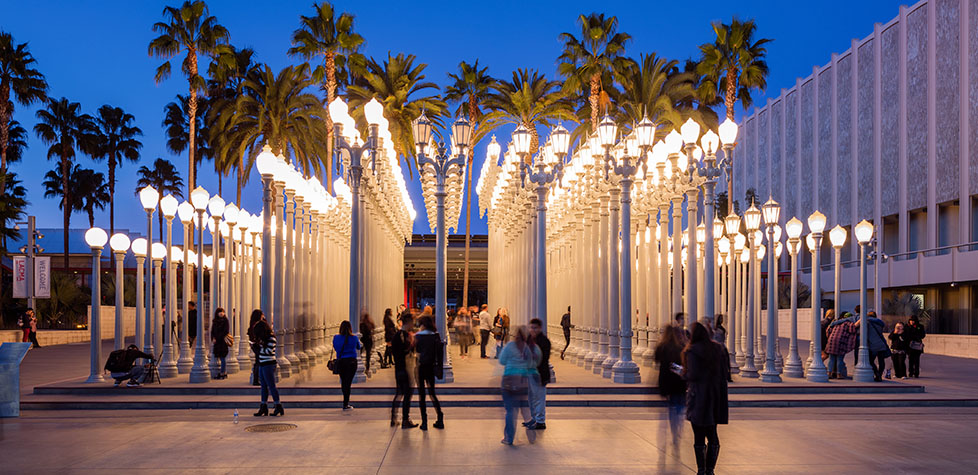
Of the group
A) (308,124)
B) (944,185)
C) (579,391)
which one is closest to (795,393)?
(579,391)

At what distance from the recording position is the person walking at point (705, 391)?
9164 millimetres

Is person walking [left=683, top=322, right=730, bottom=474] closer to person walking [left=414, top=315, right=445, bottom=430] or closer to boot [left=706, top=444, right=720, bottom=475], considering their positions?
boot [left=706, top=444, right=720, bottom=475]

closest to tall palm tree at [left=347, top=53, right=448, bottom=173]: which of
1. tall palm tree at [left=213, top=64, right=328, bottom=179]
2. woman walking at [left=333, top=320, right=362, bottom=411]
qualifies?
tall palm tree at [left=213, top=64, right=328, bottom=179]

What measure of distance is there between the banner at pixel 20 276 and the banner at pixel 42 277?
1.45 ft

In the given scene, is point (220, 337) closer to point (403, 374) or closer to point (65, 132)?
point (403, 374)

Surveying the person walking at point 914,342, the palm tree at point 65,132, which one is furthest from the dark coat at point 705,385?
the palm tree at point 65,132

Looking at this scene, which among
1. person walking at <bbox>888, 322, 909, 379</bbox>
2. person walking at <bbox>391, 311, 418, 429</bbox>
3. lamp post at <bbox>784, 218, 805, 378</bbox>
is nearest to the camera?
person walking at <bbox>391, 311, 418, 429</bbox>

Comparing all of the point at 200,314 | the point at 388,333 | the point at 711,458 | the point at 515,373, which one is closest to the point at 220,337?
the point at 200,314

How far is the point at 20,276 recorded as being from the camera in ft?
126

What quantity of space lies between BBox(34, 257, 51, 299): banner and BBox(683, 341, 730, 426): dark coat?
118 feet

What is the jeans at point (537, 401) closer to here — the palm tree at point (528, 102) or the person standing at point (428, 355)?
the person standing at point (428, 355)

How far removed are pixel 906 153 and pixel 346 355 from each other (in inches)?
1825

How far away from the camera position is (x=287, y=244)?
20750 millimetres

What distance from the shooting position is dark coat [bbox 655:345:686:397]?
10656 millimetres
